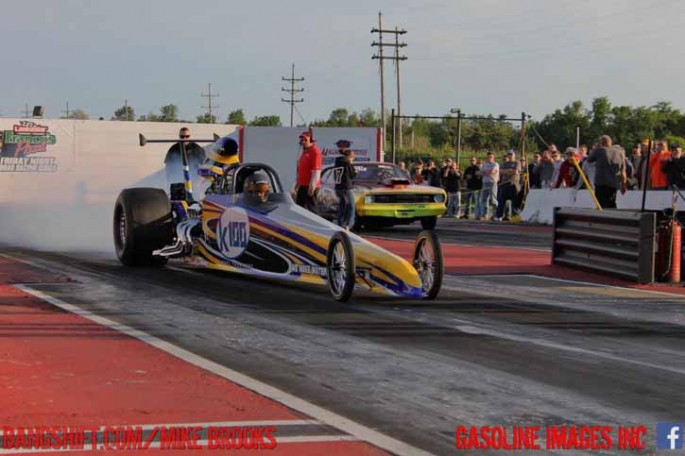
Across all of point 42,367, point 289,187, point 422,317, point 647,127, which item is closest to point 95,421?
point 42,367

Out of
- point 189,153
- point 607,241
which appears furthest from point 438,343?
point 189,153

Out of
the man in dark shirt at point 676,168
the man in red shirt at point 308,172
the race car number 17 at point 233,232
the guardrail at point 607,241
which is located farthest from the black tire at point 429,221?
the race car number 17 at point 233,232

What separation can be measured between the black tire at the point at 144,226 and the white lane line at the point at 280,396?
4.03 meters

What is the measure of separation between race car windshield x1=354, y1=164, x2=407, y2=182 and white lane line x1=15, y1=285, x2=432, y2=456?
44.3 ft

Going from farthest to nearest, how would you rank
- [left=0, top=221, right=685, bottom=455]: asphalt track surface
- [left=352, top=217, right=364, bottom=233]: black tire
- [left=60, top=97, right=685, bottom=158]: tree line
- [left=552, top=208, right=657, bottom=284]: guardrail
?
1. [left=60, top=97, right=685, bottom=158]: tree line
2. [left=352, top=217, right=364, bottom=233]: black tire
3. [left=552, top=208, right=657, bottom=284]: guardrail
4. [left=0, top=221, right=685, bottom=455]: asphalt track surface

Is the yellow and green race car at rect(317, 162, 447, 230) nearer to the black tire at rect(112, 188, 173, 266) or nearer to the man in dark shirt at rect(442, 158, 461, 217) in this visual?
the man in dark shirt at rect(442, 158, 461, 217)

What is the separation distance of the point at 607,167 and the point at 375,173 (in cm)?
662

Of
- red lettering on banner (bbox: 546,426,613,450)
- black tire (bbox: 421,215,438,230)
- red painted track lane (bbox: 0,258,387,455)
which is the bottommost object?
red painted track lane (bbox: 0,258,387,455)

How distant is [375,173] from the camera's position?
21.8 metres

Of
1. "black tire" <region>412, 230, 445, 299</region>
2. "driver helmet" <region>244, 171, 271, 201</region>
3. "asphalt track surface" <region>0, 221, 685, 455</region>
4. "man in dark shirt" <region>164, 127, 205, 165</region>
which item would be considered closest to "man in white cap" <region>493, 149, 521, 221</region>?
"man in dark shirt" <region>164, 127, 205, 165</region>

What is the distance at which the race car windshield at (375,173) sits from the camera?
71.2 ft

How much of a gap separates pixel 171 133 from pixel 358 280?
2450 cm

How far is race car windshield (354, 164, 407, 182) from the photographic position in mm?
21688

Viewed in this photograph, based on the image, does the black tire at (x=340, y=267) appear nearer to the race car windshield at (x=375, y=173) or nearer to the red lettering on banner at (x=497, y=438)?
the red lettering on banner at (x=497, y=438)
